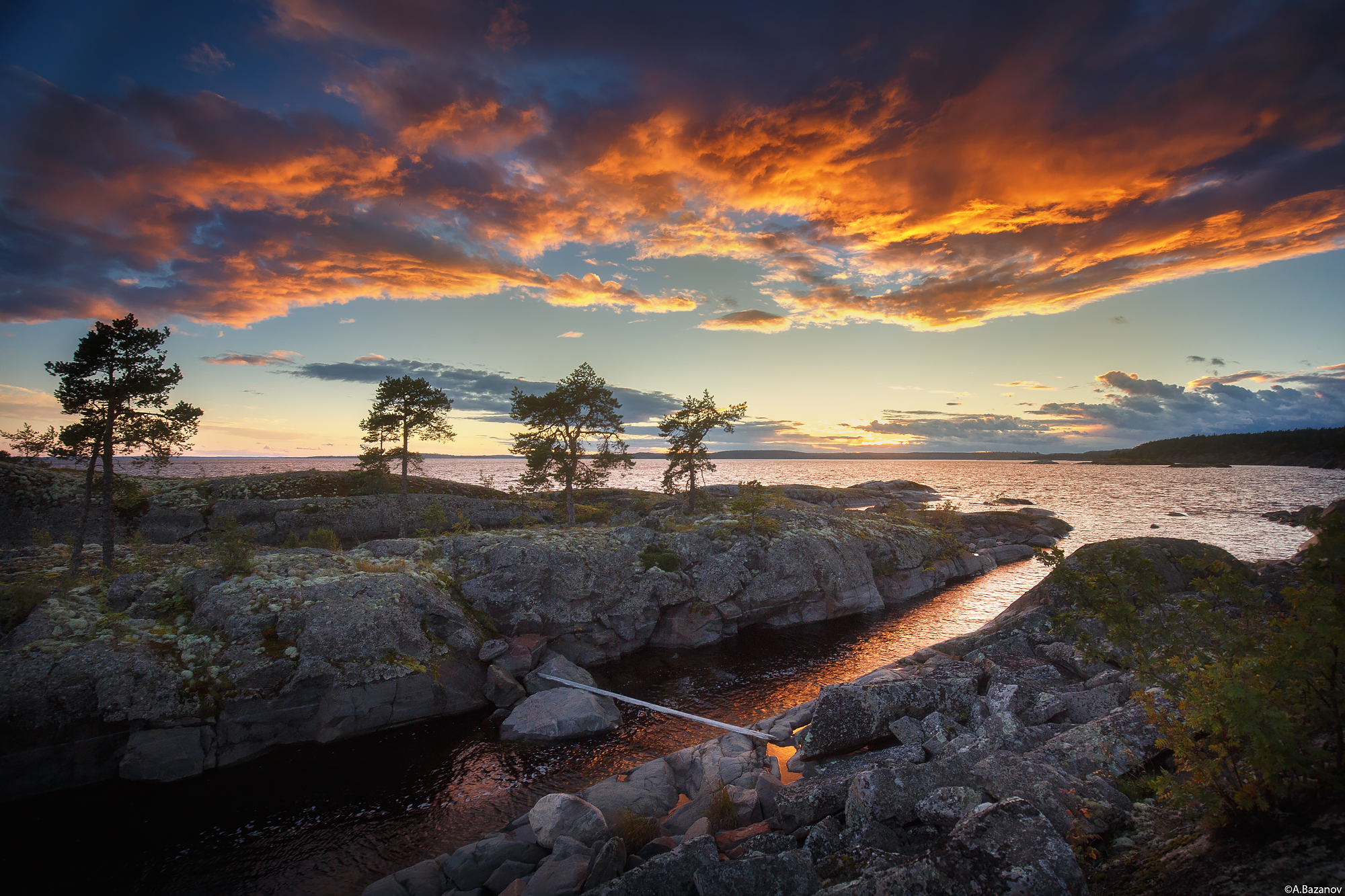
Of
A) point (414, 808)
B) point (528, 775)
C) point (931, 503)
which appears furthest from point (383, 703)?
point (931, 503)

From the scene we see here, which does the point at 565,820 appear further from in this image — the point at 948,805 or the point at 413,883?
the point at 948,805

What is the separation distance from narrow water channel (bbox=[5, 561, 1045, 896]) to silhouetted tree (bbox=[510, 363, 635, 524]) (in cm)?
1871

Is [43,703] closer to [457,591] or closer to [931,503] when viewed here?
[457,591]

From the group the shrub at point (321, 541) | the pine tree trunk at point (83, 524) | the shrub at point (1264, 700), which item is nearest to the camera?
the shrub at point (1264, 700)

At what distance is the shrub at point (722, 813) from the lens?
1234 centimetres

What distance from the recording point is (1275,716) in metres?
5.26

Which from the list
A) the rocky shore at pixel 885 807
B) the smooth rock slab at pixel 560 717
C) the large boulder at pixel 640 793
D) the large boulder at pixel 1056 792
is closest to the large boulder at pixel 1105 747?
the rocky shore at pixel 885 807

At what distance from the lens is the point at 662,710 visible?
20.5m

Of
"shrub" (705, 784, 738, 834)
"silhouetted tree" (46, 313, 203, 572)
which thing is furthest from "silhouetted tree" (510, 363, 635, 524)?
"shrub" (705, 784, 738, 834)

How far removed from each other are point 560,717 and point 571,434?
2271cm

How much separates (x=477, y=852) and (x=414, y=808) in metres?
4.05

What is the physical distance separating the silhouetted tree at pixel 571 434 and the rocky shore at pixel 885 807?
2332 cm

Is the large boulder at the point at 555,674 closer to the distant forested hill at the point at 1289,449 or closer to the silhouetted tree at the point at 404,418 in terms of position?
the silhouetted tree at the point at 404,418

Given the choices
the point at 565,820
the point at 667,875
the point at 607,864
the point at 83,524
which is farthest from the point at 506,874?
the point at 83,524
